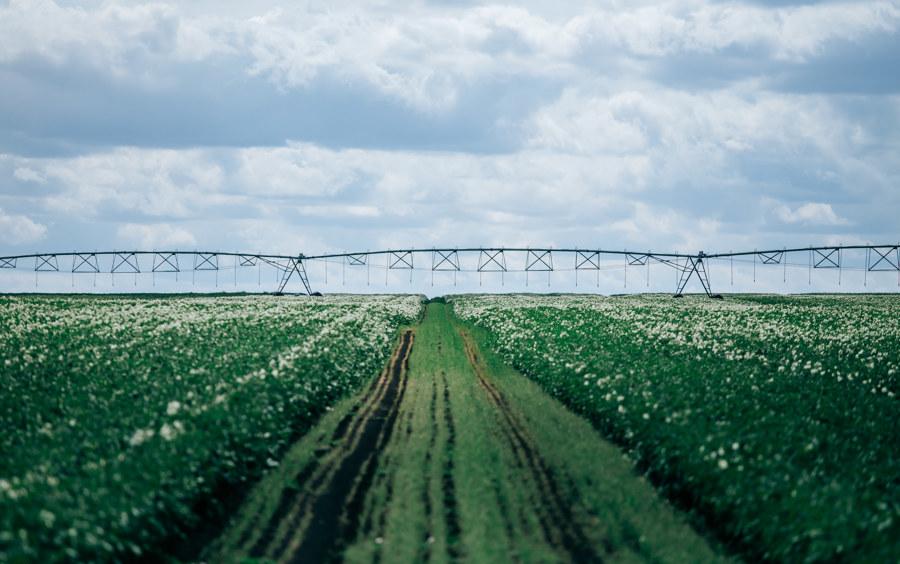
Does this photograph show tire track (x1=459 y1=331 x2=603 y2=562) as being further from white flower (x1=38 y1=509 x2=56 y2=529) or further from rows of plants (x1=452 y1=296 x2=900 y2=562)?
white flower (x1=38 y1=509 x2=56 y2=529)

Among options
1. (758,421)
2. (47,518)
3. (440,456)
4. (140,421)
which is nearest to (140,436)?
(140,421)

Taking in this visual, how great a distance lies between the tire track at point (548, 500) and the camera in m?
12.9

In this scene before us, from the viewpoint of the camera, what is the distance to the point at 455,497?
15211 millimetres

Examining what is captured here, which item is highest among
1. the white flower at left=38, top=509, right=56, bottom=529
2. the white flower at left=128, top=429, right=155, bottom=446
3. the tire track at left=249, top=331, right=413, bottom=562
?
the white flower at left=128, top=429, right=155, bottom=446

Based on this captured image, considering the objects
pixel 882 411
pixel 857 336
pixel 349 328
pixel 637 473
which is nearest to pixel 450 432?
pixel 637 473

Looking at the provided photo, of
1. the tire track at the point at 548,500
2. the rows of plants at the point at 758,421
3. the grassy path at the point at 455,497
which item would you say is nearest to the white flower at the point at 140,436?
the grassy path at the point at 455,497

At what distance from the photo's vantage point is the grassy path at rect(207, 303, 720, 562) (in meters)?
12.8

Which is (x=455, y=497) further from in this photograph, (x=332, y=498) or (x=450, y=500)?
(x=332, y=498)

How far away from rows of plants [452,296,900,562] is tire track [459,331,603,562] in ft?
7.14

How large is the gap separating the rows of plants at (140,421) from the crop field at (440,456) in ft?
0.18

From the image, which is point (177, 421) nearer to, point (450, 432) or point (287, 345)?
point (450, 432)

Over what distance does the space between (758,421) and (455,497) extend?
733 centimetres

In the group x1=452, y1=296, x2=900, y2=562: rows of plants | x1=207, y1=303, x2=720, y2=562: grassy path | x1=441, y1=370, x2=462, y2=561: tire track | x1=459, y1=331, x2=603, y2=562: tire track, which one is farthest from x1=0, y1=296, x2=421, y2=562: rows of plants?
x1=452, y1=296, x2=900, y2=562: rows of plants

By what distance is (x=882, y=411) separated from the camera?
2092 centimetres
